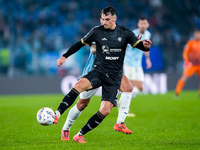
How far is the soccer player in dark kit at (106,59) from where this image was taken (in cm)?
566

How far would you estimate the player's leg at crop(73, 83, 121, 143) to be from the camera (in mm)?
5621

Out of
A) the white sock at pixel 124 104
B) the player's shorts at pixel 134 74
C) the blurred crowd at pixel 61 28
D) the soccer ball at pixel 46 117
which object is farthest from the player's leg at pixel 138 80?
the blurred crowd at pixel 61 28

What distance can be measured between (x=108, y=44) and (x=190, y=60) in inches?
398

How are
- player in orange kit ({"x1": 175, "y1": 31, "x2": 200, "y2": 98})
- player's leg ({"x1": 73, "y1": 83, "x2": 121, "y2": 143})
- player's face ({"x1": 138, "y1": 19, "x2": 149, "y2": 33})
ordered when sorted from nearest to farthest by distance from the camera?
player's leg ({"x1": 73, "y1": 83, "x2": 121, "y2": 143}), player's face ({"x1": 138, "y1": 19, "x2": 149, "y2": 33}), player in orange kit ({"x1": 175, "y1": 31, "x2": 200, "y2": 98})

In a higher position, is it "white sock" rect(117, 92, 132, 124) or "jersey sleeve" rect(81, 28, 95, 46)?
"jersey sleeve" rect(81, 28, 95, 46)

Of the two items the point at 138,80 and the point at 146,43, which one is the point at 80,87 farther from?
the point at 138,80

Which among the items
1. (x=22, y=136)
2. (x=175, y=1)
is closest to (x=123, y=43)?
(x=22, y=136)

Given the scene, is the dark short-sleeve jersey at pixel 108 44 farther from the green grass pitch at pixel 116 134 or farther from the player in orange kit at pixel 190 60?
the player in orange kit at pixel 190 60

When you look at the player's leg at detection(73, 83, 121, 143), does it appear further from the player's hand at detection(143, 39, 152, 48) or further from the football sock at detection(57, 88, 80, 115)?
the player's hand at detection(143, 39, 152, 48)

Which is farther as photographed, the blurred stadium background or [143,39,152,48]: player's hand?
the blurred stadium background

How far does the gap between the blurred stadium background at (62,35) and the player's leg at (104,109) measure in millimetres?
11226

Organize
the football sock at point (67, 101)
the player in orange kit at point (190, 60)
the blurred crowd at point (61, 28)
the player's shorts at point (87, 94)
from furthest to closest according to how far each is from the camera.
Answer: the blurred crowd at point (61, 28)
the player in orange kit at point (190, 60)
the player's shorts at point (87, 94)
the football sock at point (67, 101)

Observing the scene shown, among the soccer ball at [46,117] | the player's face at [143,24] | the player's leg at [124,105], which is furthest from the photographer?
the player's face at [143,24]

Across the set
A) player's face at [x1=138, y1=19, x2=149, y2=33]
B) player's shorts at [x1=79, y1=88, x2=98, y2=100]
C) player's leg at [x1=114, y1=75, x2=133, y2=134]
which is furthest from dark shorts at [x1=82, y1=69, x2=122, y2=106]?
player's face at [x1=138, y1=19, x2=149, y2=33]
